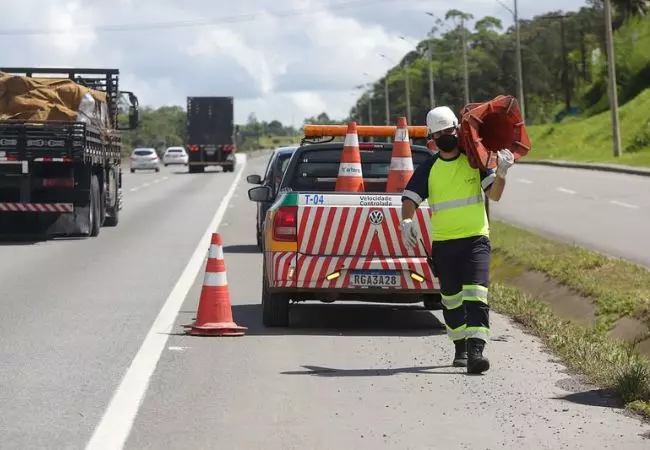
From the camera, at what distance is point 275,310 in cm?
1258

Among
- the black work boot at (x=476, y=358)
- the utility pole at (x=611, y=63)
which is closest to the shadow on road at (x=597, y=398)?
the black work boot at (x=476, y=358)

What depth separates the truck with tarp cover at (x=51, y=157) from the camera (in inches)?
948

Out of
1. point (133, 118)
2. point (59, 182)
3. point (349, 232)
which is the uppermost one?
point (133, 118)

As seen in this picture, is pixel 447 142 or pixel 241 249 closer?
pixel 447 142

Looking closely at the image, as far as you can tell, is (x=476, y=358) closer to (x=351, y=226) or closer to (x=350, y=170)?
(x=351, y=226)

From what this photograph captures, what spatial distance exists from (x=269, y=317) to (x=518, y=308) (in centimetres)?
266

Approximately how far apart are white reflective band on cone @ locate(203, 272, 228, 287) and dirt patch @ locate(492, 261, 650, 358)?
3306 millimetres

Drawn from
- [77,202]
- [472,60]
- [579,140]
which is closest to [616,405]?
[77,202]

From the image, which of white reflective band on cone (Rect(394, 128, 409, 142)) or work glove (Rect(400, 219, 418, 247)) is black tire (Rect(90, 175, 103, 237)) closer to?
white reflective band on cone (Rect(394, 128, 409, 142))

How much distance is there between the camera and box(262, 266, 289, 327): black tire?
1252 cm

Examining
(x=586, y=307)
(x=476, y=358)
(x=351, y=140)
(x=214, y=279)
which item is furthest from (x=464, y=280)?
(x=586, y=307)

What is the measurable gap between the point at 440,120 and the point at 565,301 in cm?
454

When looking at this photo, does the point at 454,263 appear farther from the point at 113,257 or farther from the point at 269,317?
the point at 113,257

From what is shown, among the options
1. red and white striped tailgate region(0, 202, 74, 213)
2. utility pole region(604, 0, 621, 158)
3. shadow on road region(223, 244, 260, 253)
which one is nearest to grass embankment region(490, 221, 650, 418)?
shadow on road region(223, 244, 260, 253)
